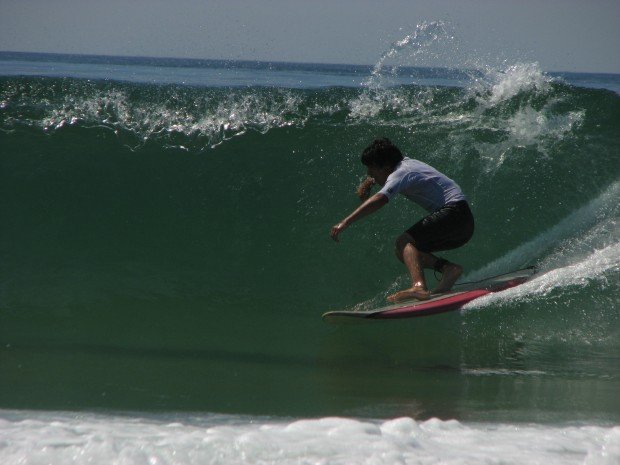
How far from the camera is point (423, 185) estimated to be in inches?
241

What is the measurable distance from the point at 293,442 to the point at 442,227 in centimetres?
284

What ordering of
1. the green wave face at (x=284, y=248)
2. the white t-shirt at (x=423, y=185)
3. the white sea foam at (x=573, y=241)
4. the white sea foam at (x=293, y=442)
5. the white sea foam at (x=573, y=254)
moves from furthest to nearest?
the white sea foam at (x=573, y=241), the white sea foam at (x=573, y=254), the white t-shirt at (x=423, y=185), the green wave face at (x=284, y=248), the white sea foam at (x=293, y=442)

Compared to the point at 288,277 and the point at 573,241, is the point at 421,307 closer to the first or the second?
the point at 288,277

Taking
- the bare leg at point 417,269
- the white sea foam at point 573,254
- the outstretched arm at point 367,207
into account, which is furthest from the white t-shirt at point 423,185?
the white sea foam at point 573,254

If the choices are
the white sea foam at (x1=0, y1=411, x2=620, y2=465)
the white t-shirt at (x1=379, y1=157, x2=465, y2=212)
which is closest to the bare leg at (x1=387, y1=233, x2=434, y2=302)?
the white t-shirt at (x1=379, y1=157, x2=465, y2=212)

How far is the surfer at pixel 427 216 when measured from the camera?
604 centimetres

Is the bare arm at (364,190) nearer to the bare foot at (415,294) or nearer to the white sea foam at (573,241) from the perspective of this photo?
the bare foot at (415,294)

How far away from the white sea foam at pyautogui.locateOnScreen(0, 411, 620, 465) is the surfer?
207 centimetres

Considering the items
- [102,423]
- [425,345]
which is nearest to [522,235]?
[425,345]

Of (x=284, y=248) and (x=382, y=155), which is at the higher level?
(x=382, y=155)

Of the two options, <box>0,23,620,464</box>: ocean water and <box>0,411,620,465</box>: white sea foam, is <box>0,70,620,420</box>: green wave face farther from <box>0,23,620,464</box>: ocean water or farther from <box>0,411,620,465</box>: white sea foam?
<box>0,411,620,465</box>: white sea foam

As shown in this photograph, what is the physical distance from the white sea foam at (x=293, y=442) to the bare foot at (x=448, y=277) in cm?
214

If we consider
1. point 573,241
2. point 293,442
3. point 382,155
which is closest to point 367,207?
point 382,155

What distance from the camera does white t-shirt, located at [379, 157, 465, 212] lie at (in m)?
5.95
